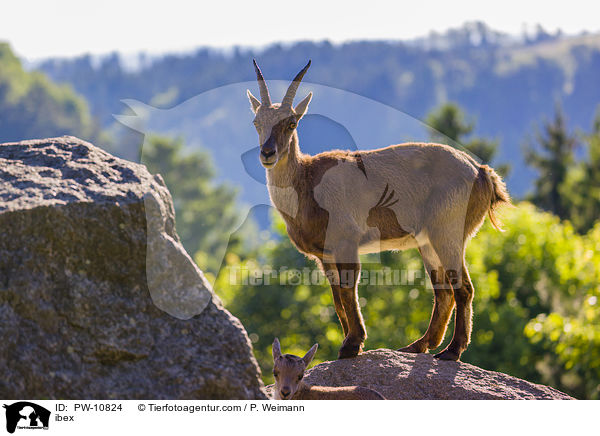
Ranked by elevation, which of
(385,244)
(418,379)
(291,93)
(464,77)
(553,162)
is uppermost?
(464,77)

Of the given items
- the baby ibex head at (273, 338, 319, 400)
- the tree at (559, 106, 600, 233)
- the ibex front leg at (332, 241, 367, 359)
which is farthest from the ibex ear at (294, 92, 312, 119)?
the tree at (559, 106, 600, 233)

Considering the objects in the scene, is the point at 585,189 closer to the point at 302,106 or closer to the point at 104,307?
the point at 302,106

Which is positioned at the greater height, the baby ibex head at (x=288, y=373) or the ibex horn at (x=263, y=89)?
the ibex horn at (x=263, y=89)

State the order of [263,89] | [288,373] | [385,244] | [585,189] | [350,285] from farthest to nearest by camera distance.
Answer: [585,189]
[385,244]
[350,285]
[263,89]
[288,373]

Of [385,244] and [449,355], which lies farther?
[449,355]

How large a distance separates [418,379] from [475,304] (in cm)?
2330

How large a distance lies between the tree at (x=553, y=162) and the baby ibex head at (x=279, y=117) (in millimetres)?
42016

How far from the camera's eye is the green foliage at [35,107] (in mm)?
77319

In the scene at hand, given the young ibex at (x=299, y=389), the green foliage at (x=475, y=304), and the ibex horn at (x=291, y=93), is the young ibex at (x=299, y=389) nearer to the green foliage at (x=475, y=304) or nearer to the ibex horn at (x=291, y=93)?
the ibex horn at (x=291, y=93)

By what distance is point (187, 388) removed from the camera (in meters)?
6.10

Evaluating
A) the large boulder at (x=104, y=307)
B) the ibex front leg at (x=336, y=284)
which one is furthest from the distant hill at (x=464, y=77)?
the large boulder at (x=104, y=307)

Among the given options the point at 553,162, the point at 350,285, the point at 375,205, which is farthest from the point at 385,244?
the point at 553,162

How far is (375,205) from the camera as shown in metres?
8.29

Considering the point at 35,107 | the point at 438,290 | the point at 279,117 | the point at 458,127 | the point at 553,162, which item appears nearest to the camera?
the point at 279,117
